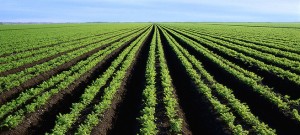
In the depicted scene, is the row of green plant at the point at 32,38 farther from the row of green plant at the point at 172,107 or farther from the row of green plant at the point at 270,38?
the row of green plant at the point at 270,38

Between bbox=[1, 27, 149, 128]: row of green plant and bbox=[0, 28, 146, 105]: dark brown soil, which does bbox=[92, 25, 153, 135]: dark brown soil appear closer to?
bbox=[1, 27, 149, 128]: row of green plant

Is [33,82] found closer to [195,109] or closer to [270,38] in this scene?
[195,109]

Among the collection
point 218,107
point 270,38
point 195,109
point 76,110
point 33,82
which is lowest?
point 270,38

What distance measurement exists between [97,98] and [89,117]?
8.83 feet

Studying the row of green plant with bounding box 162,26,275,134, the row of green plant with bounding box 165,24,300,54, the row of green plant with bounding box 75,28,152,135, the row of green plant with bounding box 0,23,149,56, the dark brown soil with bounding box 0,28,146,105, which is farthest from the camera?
the row of green plant with bounding box 0,23,149,56

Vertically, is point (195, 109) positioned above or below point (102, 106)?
below

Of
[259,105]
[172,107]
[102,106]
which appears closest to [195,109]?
[172,107]

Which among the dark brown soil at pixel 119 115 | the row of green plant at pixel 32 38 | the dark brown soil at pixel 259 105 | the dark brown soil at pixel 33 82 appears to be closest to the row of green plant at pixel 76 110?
the dark brown soil at pixel 119 115

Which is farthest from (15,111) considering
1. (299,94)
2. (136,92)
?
(299,94)

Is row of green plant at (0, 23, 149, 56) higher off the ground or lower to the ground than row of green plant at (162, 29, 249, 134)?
lower

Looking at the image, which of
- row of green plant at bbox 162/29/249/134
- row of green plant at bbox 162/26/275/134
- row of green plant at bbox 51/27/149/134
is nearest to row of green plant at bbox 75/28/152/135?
row of green plant at bbox 51/27/149/134

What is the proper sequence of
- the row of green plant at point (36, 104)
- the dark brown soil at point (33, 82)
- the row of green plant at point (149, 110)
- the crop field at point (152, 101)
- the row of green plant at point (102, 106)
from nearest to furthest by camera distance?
the row of green plant at point (149, 110), the row of green plant at point (102, 106), the crop field at point (152, 101), the row of green plant at point (36, 104), the dark brown soil at point (33, 82)

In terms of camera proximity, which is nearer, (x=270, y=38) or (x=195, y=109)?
(x=195, y=109)

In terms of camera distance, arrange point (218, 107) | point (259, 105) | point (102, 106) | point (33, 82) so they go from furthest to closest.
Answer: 1. point (33, 82)
2. point (259, 105)
3. point (102, 106)
4. point (218, 107)
